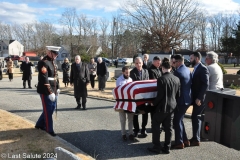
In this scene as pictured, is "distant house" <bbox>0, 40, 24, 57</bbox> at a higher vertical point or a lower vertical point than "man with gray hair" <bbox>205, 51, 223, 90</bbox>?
higher

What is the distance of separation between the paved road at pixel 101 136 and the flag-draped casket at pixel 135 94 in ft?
2.79

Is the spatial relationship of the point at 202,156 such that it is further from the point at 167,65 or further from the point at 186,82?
the point at 167,65

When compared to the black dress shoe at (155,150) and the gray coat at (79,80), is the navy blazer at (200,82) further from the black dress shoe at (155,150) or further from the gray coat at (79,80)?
the gray coat at (79,80)

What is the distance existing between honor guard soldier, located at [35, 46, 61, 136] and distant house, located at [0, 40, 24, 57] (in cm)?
9850

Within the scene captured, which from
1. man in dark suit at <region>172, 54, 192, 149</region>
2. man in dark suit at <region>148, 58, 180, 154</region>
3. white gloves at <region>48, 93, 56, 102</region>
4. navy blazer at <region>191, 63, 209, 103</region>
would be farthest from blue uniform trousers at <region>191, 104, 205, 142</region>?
white gloves at <region>48, 93, 56, 102</region>

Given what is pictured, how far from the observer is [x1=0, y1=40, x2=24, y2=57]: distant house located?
96.8 metres

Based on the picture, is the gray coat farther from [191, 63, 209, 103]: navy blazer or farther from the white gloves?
[191, 63, 209, 103]: navy blazer

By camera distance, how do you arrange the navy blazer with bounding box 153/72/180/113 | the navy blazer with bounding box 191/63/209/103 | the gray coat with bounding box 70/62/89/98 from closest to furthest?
1. the navy blazer with bounding box 153/72/180/113
2. the navy blazer with bounding box 191/63/209/103
3. the gray coat with bounding box 70/62/89/98

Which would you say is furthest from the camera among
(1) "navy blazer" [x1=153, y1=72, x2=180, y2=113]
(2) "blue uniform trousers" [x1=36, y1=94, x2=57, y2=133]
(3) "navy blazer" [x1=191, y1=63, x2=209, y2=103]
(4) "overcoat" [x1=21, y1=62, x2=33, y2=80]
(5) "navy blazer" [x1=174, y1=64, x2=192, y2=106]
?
(4) "overcoat" [x1=21, y1=62, x2=33, y2=80]

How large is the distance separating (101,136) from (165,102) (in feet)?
6.41

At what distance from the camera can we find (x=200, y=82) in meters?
5.62

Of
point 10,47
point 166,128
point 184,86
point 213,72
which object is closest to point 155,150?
point 166,128

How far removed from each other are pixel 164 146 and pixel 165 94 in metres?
1.08

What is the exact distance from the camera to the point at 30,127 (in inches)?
252
